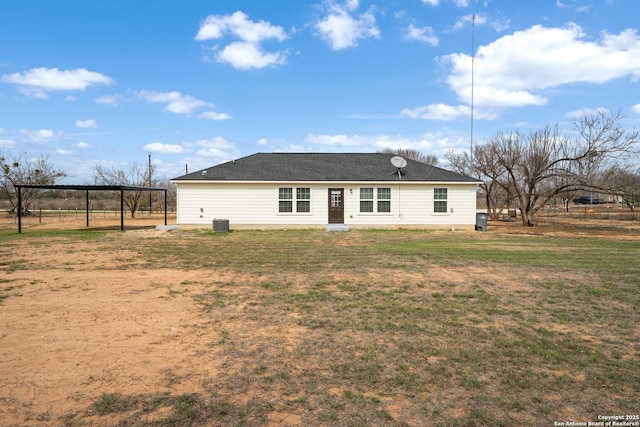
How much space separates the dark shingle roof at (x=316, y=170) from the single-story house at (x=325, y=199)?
0.17 ft

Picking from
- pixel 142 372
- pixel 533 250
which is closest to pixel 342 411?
pixel 142 372

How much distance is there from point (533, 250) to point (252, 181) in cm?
1277

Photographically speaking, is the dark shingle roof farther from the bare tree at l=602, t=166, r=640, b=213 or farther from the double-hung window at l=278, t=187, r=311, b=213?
the bare tree at l=602, t=166, r=640, b=213

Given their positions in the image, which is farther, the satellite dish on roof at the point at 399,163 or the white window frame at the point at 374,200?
the satellite dish on roof at the point at 399,163

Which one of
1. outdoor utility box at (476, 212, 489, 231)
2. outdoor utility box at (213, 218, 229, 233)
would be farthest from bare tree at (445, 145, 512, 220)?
outdoor utility box at (213, 218, 229, 233)

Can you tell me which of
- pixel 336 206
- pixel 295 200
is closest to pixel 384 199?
pixel 336 206

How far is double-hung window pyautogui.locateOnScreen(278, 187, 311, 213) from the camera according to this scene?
2062cm

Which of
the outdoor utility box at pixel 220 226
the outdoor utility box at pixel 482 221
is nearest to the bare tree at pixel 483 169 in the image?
the outdoor utility box at pixel 482 221

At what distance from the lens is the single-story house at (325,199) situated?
2039 centimetres

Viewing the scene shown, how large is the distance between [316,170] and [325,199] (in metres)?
1.99

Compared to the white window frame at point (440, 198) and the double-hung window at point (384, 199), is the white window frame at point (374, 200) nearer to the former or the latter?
the double-hung window at point (384, 199)

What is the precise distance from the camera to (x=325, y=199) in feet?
67.9

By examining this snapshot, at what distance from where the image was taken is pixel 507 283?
7984mm

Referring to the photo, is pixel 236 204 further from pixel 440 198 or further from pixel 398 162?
pixel 440 198
